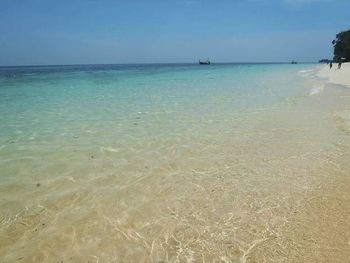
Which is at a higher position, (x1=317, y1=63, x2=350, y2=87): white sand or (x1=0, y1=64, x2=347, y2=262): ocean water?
(x1=0, y1=64, x2=347, y2=262): ocean water

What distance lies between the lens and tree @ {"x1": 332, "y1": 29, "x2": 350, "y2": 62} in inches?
3036

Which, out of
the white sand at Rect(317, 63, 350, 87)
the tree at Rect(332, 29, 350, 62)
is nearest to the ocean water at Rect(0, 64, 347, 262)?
the white sand at Rect(317, 63, 350, 87)

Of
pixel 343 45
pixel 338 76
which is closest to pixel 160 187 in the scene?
pixel 338 76

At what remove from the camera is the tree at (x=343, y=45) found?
77.1 m

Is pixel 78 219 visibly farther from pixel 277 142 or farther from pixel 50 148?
pixel 277 142

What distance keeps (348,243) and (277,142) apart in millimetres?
3786

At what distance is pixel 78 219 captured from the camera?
3867 millimetres

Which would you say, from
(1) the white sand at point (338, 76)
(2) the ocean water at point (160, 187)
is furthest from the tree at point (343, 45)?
(2) the ocean water at point (160, 187)

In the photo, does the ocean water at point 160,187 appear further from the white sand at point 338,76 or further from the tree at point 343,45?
the tree at point 343,45

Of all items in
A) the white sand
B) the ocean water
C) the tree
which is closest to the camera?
the ocean water

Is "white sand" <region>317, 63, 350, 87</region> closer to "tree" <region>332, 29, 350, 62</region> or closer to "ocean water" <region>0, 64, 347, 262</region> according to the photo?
"ocean water" <region>0, 64, 347, 262</region>

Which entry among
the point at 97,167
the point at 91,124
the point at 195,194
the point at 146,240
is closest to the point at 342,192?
the point at 195,194

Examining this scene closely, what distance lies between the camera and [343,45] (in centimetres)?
7838

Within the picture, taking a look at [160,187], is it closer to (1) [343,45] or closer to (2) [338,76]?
(2) [338,76]
